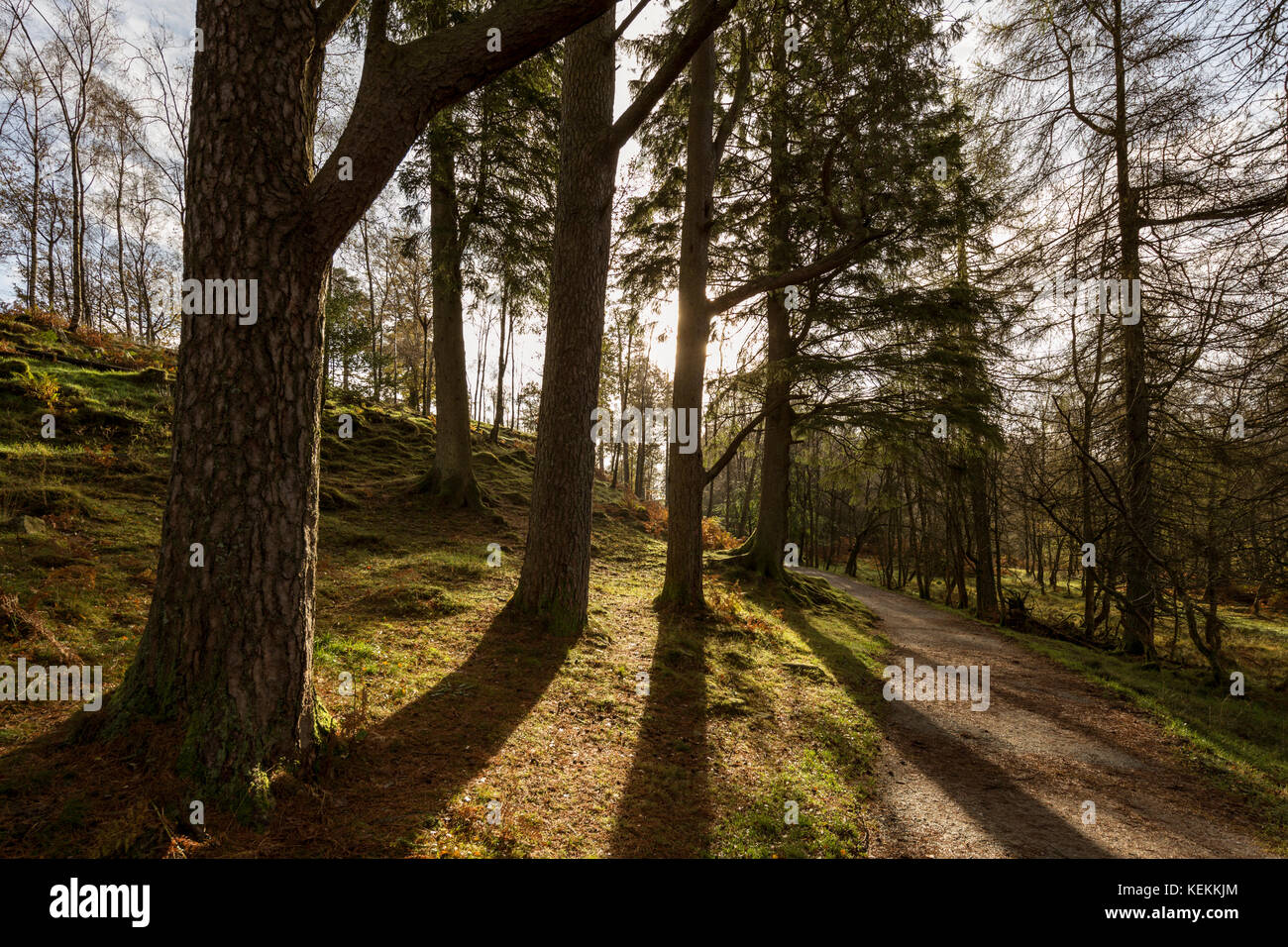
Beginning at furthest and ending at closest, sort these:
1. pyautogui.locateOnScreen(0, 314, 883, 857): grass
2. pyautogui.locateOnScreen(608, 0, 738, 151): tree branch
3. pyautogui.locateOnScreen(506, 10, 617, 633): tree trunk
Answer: pyautogui.locateOnScreen(506, 10, 617, 633): tree trunk → pyautogui.locateOnScreen(608, 0, 738, 151): tree branch → pyautogui.locateOnScreen(0, 314, 883, 857): grass

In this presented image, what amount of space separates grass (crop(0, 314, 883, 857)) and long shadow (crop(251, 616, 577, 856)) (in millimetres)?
14

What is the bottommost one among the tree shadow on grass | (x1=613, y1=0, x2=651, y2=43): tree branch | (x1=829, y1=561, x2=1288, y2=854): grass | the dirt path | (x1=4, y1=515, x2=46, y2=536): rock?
(x1=829, y1=561, x2=1288, y2=854): grass

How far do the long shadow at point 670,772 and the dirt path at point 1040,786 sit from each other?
4.00 ft

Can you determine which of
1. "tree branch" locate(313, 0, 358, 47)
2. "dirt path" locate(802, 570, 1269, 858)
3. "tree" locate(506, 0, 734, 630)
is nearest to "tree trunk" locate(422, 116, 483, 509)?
"tree" locate(506, 0, 734, 630)

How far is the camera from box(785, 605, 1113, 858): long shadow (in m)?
3.55

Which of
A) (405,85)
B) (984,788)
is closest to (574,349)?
(405,85)

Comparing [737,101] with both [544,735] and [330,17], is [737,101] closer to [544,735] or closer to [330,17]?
[330,17]

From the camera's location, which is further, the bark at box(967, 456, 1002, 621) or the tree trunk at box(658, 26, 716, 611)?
the bark at box(967, 456, 1002, 621)

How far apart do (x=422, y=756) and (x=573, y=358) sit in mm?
3902

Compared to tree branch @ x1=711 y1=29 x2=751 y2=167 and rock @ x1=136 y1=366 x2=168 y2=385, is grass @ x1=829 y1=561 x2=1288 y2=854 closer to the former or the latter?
tree branch @ x1=711 y1=29 x2=751 y2=167

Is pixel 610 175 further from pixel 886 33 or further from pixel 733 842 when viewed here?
pixel 733 842

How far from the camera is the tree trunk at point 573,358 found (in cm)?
555

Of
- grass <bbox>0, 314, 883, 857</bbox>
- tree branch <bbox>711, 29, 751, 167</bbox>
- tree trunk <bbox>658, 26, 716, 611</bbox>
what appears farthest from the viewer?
tree branch <bbox>711, 29, 751, 167</bbox>

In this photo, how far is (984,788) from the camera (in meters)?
4.37
